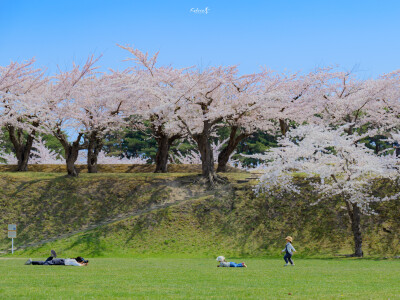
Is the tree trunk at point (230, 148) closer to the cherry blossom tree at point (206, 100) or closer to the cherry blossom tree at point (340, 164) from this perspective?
the cherry blossom tree at point (206, 100)

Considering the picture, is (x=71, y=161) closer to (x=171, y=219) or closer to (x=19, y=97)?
(x=19, y=97)

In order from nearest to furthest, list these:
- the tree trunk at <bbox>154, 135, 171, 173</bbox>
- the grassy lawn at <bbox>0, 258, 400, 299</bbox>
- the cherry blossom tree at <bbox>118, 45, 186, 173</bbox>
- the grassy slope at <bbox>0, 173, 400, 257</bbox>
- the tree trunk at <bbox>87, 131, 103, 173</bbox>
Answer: the grassy lawn at <bbox>0, 258, 400, 299</bbox>
the grassy slope at <bbox>0, 173, 400, 257</bbox>
the cherry blossom tree at <bbox>118, 45, 186, 173</bbox>
the tree trunk at <bbox>87, 131, 103, 173</bbox>
the tree trunk at <bbox>154, 135, 171, 173</bbox>

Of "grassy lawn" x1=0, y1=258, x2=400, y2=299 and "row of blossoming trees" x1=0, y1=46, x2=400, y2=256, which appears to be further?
"row of blossoming trees" x1=0, y1=46, x2=400, y2=256

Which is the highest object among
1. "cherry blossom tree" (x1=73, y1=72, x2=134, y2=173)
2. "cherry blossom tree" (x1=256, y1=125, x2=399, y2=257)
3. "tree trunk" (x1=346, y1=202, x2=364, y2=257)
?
"cherry blossom tree" (x1=73, y1=72, x2=134, y2=173)

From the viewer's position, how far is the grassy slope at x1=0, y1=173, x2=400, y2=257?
28141mm

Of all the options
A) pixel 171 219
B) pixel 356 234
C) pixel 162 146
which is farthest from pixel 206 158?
pixel 356 234

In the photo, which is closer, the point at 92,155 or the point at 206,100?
the point at 206,100

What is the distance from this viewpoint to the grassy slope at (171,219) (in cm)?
2814

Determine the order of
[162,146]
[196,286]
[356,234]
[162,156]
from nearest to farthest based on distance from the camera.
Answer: [196,286], [356,234], [162,146], [162,156]

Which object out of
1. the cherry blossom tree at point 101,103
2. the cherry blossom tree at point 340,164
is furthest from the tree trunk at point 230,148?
the cherry blossom tree at point 340,164

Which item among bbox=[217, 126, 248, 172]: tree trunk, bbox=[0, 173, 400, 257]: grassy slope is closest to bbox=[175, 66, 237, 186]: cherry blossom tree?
bbox=[0, 173, 400, 257]: grassy slope

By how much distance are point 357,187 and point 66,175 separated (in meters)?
21.6

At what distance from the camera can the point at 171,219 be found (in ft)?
102

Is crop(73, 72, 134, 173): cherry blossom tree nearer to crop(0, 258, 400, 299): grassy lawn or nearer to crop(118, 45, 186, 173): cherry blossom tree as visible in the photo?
crop(118, 45, 186, 173): cherry blossom tree
